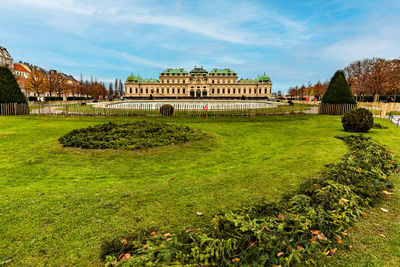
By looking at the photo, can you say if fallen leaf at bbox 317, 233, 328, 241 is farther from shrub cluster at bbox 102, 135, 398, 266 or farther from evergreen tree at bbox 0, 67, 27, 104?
evergreen tree at bbox 0, 67, 27, 104

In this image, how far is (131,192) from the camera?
5.19 metres

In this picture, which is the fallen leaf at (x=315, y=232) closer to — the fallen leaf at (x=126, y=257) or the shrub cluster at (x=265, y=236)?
the shrub cluster at (x=265, y=236)

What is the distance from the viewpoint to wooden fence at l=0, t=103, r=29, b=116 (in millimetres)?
22591

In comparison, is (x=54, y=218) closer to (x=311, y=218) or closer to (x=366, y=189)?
(x=311, y=218)

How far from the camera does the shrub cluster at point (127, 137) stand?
9.49 metres

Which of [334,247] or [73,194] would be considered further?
[73,194]

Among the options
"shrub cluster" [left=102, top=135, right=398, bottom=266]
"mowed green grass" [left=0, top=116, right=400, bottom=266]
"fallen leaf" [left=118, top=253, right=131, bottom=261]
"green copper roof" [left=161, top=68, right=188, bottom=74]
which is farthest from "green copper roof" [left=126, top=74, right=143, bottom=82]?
"fallen leaf" [left=118, top=253, right=131, bottom=261]

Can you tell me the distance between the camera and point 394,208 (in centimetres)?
432

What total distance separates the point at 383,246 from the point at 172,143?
8130mm

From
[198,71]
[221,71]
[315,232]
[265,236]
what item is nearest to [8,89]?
[265,236]

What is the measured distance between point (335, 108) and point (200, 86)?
282 ft

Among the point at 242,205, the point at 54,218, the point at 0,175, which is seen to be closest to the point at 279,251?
the point at 242,205

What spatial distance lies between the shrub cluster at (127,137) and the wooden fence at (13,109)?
17822 mm

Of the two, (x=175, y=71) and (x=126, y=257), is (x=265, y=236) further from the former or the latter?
(x=175, y=71)
